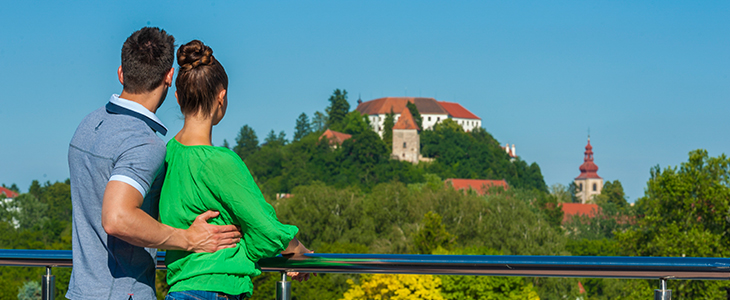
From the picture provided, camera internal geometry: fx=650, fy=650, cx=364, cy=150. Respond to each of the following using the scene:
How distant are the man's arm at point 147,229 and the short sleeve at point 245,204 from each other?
1.8 inches

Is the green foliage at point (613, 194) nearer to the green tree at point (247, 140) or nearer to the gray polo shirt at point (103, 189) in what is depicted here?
the green tree at point (247, 140)

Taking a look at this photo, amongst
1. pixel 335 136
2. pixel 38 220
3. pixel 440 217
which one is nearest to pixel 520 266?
pixel 440 217

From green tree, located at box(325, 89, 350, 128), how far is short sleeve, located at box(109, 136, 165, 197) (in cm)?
10933

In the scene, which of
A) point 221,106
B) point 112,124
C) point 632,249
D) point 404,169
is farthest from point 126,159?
point 404,169

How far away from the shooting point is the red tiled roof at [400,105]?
371ft

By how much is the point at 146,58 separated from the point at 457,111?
118 m

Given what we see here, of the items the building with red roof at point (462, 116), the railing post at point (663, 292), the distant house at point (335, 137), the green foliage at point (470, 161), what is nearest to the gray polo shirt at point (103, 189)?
the railing post at point (663, 292)

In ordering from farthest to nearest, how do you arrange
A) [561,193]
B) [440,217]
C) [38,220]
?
[561,193] → [38,220] → [440,217]

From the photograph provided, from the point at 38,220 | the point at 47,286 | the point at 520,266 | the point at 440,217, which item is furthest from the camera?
the point at 38,220

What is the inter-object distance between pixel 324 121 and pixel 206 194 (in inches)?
4458

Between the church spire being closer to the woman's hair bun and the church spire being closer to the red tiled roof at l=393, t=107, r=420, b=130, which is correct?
the red tiled roof at l=393, t=107, r=420, b=130

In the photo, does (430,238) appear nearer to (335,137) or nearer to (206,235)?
(206,235)

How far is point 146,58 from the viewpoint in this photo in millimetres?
1628

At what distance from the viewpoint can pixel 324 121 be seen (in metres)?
115
